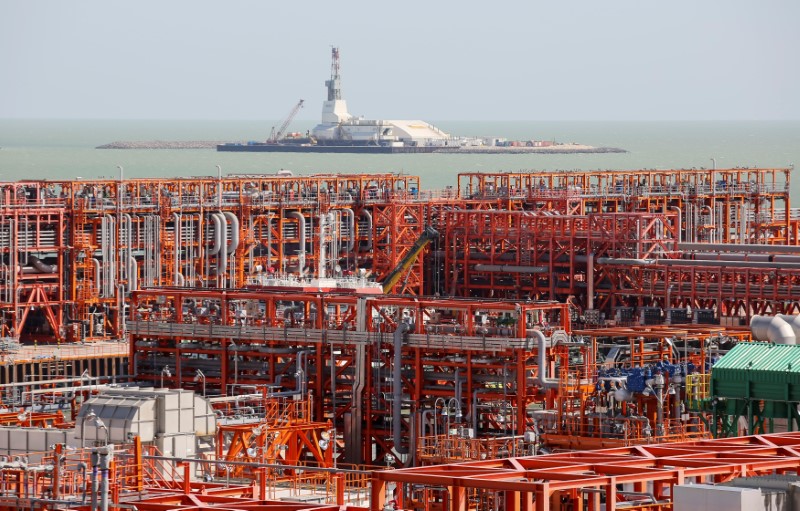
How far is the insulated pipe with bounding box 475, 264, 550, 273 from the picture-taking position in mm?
101375

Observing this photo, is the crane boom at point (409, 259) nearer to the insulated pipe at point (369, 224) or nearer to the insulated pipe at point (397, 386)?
the insulated pipe at point (369, 224)

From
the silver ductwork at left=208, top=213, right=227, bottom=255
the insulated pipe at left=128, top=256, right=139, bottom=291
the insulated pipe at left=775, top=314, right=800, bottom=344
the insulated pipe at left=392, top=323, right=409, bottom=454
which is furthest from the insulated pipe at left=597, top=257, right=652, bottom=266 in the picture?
the insulated pipe at left=775, top=314, right=800, bottom=344

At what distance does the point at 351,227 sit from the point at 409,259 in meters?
14.5

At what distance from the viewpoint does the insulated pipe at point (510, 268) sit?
101 meters

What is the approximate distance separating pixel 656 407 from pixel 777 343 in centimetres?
465

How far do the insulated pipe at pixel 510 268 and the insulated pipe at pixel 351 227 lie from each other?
28.9 feet

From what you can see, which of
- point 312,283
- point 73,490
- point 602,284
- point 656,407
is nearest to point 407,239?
point 602,284

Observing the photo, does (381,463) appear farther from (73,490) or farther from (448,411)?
(73,490)

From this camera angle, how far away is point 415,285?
105 metres

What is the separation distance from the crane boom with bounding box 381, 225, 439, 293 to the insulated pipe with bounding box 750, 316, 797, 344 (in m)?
36.1

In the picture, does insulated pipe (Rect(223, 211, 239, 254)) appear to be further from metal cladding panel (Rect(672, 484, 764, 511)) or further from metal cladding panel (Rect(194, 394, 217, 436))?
metal cladding panel (Rect(672, 484, 764, 511))

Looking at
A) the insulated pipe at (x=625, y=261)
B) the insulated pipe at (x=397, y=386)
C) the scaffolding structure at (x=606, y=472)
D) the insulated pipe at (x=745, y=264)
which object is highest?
the scaffolding structure at (x=606, y=472)

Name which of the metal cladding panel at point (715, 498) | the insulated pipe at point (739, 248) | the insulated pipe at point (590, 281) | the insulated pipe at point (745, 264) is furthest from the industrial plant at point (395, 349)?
the insulated pipe at point (739, 248)

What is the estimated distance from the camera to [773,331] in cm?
5581
